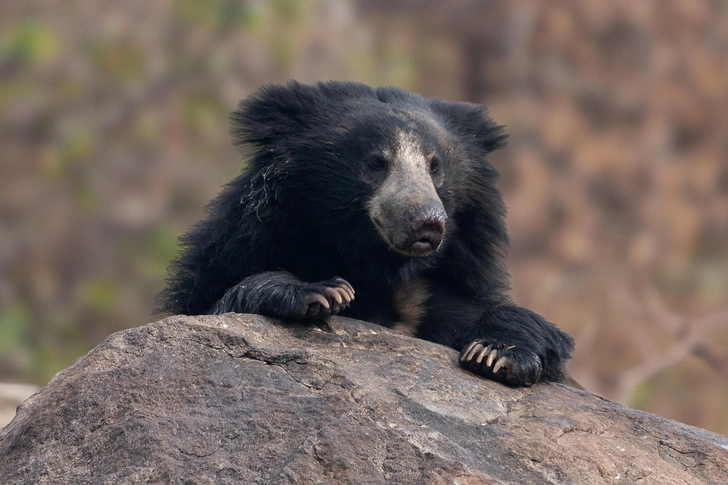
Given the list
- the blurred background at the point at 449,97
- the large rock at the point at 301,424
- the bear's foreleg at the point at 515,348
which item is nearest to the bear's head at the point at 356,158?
the bear's foreleg at the point at 515,348

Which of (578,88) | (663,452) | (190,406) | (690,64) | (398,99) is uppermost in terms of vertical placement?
(690,64)

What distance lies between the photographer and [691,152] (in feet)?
41.1

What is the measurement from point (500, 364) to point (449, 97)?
9431 millimetres

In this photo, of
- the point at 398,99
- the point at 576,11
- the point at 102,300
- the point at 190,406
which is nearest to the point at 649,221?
the point at 576,11

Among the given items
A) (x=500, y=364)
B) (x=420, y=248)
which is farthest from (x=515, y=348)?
(x=420, y=248)

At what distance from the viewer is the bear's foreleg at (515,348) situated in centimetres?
368

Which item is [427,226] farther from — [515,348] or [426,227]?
[515,348]

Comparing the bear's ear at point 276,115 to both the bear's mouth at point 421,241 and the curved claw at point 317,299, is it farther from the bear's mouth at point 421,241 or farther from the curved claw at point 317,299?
the curved claw at point 317,299

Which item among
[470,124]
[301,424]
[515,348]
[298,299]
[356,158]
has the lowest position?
[301,424]

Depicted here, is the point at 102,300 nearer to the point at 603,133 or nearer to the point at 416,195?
the point at 603,133

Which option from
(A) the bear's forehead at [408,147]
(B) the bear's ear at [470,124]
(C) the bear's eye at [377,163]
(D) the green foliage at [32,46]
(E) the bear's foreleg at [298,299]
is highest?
(D) the green foliage at [32,46]

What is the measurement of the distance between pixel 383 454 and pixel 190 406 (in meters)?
0.62

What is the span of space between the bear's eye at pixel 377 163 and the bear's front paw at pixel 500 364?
970mm

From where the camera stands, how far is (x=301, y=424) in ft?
9.76
